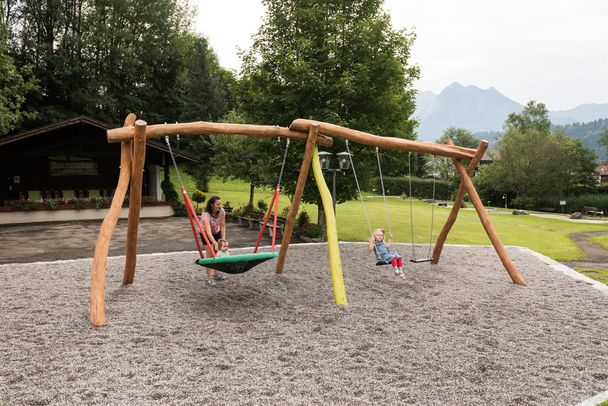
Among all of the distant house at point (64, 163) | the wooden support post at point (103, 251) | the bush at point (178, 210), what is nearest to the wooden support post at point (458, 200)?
the wooden support post at point (103, 251)

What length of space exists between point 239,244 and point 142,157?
8214 mm

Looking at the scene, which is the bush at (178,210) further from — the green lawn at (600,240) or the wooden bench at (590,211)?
the wooden bench at (590,211)

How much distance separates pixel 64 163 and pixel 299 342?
20.8m

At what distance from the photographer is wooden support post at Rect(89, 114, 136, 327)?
5.79 metres

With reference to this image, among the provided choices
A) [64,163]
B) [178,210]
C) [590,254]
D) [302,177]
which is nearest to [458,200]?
[302,177]

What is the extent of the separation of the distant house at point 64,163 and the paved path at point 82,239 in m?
2.73

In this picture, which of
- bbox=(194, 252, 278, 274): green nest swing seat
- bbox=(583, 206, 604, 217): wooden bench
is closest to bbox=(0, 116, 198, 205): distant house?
bbox=(194, 252, 278, 274): green nest swing seat

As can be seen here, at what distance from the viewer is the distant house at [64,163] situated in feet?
68.0

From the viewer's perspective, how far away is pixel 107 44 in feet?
119

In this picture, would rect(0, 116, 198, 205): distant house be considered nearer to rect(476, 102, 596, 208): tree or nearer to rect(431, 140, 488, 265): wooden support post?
rect(431, 140, 488, 265): wooden support post

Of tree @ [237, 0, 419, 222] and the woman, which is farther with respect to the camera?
tree @ [237, 0, 419, 222]

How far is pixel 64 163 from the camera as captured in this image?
21891 millimetres

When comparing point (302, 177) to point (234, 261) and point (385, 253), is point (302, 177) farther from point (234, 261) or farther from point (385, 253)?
point (234, 261)

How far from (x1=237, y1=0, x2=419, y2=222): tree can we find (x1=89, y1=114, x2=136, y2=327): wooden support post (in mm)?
7291
